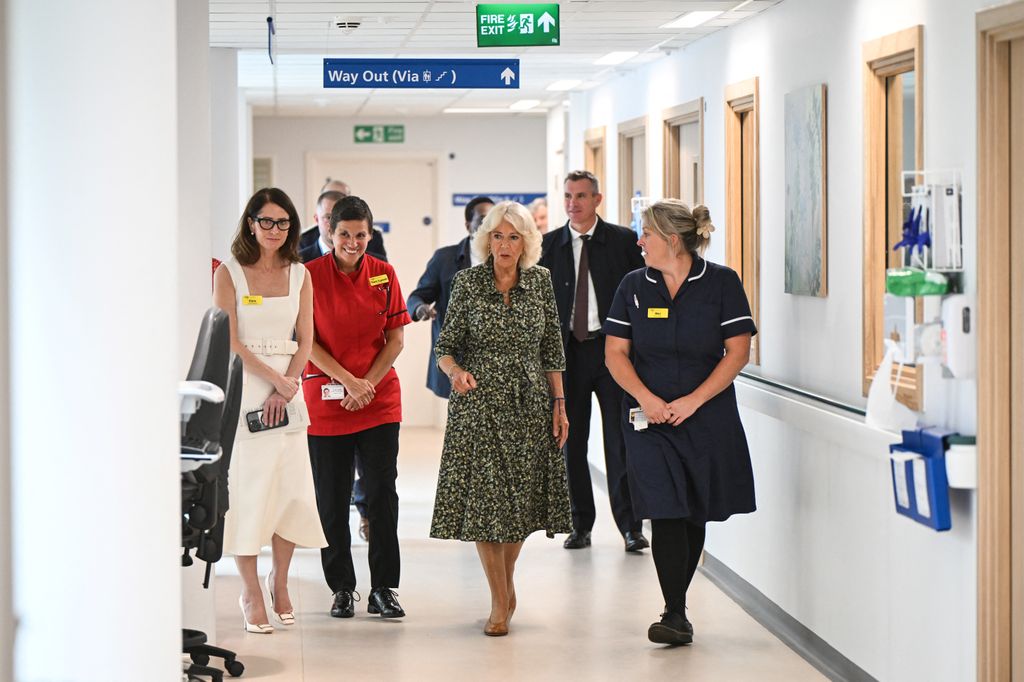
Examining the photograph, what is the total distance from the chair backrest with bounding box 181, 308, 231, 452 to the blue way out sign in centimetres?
374

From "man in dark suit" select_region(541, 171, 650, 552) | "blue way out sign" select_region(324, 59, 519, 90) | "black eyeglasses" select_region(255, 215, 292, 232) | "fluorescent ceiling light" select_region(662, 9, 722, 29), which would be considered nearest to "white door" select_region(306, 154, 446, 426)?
"blue way out sign" select_region(324, 59, 519, 90)

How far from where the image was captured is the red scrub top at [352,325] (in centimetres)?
578

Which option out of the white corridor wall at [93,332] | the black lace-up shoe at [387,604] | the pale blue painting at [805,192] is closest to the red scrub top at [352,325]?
the black lace-up shoe at [387,604]

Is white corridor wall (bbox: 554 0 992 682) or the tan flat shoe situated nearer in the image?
white corridor wall (bbox: 554 0 992 682)

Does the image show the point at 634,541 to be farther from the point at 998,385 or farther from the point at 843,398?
the point at 998,385

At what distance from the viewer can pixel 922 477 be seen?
13.2ft

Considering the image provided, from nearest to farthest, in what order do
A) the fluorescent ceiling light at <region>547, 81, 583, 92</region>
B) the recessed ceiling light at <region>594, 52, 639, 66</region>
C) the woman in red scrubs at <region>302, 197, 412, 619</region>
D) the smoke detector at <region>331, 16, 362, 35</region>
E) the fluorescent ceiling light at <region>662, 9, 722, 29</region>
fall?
the woman in red scrubs at <region>302, 197, 412, 619</region>, the fluorescent ceiling light at <region>662, 9, 722, 29</region>, the smoke detector at <region>331, 16, 362, 35</region>, the recessed ceiling light at <region>594, 52, 639, 66</region>, the fluorescent ceiling light at <region>547, 81, 583, 92</region>

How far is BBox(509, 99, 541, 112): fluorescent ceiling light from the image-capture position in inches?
458

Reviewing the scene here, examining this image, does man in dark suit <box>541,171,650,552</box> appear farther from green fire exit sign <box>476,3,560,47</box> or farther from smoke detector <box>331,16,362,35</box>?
smoke detector <box>331,16,362,35</box>

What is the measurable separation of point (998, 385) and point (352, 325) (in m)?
2.77

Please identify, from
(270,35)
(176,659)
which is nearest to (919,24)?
(176,659)

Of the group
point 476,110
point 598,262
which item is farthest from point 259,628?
point 476,110

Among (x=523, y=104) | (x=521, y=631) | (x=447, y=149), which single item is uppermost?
(x=523, y=104)

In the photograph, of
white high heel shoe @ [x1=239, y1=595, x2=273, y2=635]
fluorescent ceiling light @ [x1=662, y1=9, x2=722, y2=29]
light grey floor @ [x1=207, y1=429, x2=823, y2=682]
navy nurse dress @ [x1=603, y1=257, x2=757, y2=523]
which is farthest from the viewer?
fluorescent ceiling light @ [x1=662, y1=9, x2=722, y2=29]
